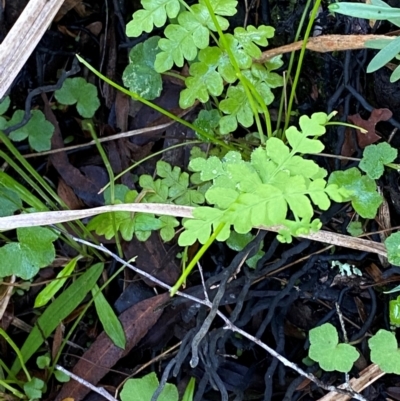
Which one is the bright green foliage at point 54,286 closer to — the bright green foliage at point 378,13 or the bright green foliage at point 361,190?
the bright green foliage at point 361,190

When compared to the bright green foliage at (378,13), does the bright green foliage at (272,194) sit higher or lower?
lower

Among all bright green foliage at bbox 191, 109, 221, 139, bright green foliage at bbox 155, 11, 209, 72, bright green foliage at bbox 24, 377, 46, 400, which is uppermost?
bright green foliage at bbox 155, 11, 209, 72

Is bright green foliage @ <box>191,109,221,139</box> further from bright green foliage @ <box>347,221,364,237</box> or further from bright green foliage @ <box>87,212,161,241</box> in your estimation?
bright green foliage @ <box>347,221,364,237</box>

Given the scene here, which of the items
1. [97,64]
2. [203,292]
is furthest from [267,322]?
[97,64]

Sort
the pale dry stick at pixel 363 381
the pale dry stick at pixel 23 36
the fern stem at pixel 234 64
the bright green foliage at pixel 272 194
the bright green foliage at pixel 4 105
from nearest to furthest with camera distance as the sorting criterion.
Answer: the bright green foliage at pixel 272 194 → the fern stem at pixel 234 64 → the pale dry stick at pixel 23 36 → the pale dry stick at pixel 363 381 → the bright green foliage at pixel 4 105

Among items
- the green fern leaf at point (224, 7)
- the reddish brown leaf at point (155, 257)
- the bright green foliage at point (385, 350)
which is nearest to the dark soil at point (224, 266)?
the reddish brown leaf at point (155, 257)

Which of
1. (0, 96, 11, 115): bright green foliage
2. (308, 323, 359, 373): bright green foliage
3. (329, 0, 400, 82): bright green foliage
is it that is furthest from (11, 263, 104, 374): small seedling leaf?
(329, 0, 400, 82): bright green foliage

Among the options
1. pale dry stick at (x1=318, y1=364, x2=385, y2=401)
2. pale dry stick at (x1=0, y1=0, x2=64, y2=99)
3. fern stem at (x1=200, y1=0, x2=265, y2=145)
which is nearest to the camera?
fern stem at (x1=200, y1=0, x2=265, y2=145)

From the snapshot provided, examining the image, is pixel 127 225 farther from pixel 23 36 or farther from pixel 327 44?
pixel 327 44
